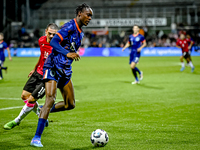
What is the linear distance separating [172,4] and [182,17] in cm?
322

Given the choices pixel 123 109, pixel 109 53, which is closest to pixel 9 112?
pixel 123 109

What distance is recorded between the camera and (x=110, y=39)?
38.2 metres

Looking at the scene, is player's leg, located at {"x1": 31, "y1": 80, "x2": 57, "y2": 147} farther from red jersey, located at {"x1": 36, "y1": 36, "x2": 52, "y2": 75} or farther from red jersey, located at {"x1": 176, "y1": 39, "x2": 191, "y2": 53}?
red jersey, located at {"x1": 176, "y1": 39, "x2": 191, "y2": 53}

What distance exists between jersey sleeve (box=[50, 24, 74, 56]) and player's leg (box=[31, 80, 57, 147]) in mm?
546

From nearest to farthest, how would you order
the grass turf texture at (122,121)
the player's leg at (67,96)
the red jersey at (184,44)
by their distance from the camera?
1. the grass turf texture at (122,121)
2. the player's leg at (67,96)
3. the red jersey at (184,44)

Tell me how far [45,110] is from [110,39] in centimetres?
3384

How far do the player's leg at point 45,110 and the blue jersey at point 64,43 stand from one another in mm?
334

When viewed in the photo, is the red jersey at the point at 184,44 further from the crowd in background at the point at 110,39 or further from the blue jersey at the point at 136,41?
the crowd in background at the point at 110,39

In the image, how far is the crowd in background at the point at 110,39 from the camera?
35.5m

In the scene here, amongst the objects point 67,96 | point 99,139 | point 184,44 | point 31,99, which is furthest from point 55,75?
point 184,44

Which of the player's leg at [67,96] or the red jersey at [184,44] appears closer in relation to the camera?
the player's leg at [67,96]

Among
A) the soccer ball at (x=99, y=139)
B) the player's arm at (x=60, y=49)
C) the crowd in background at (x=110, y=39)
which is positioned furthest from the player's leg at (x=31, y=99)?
the crowd in background at (x=110, y=39)

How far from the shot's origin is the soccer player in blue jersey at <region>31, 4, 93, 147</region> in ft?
16.0

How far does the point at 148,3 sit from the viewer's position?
43125 millimetres
